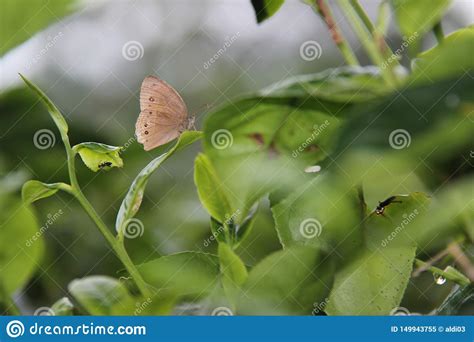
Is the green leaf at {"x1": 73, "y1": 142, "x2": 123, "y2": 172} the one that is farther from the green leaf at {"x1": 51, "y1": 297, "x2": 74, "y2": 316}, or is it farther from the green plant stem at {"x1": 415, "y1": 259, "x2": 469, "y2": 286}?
the green plant stem at {"x1": 415, "y1": 259, "x2": 469, "y2": 286}

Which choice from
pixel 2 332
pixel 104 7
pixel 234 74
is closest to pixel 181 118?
pixel 234 74

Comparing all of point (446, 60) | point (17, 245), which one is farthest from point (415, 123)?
point (17, 245)

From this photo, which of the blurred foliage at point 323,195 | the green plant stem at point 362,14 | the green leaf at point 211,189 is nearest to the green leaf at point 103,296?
the blurred foliage at point 323,195

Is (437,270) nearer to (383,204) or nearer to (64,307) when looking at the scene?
(383,204)

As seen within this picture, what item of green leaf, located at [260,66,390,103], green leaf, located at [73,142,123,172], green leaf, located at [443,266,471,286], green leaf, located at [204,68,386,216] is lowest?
green leaf, located at [443,266,471,286]

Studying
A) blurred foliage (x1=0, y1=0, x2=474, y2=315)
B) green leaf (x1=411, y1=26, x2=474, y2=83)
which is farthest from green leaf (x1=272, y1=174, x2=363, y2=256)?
green leaf (x1=411, y1=26, x2=474, y2=83)
